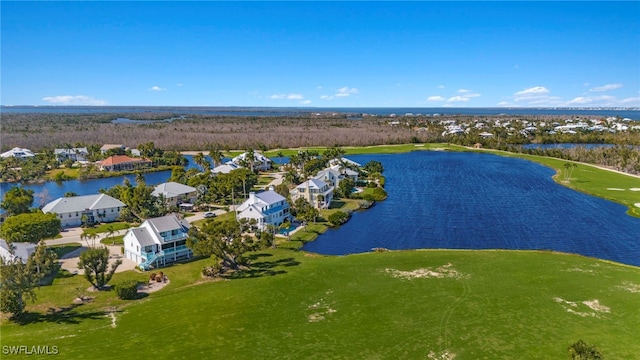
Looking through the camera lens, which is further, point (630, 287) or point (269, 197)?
point (269, 197)

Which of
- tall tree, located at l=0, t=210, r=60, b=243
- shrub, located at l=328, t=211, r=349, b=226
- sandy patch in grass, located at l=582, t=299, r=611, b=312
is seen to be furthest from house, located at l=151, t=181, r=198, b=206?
sandy patch in grass, located at l=582, t=299, r=611, b=312

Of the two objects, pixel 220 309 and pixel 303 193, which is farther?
pixel 303 193

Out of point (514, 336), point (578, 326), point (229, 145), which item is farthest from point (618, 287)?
point (229, 145)

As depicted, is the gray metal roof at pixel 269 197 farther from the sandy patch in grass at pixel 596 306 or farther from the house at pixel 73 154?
the house at pixel 73 154

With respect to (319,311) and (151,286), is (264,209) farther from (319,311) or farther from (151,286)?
(319,311)

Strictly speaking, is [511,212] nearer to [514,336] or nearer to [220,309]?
[514,336]

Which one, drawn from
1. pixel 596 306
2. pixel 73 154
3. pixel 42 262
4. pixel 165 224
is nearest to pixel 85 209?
pixel 165 224
